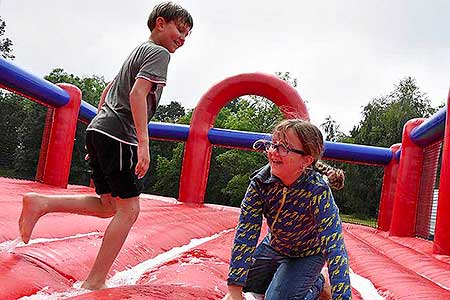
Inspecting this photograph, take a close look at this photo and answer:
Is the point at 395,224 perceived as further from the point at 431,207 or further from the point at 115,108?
the point at 115,108

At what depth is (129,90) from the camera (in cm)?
182

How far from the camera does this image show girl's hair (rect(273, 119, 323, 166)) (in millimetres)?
1571

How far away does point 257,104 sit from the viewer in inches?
1038

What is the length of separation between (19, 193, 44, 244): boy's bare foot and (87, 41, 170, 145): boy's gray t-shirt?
1.05 ft

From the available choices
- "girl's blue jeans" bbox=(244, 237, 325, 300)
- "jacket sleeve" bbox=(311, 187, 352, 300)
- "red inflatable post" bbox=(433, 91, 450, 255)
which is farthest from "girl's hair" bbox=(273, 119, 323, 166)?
"red inflatable post" bbox=(433, 91, 450, 255)

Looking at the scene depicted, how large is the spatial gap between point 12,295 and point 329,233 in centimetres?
90

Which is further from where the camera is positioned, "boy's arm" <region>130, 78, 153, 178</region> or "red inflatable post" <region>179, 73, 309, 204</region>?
"red inflatable post" <region>179, 73, 309, 204</region>

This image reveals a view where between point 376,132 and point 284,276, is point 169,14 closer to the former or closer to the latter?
point 284,276

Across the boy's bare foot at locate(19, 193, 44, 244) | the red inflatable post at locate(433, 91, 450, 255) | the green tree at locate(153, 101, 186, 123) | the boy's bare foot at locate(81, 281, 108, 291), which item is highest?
the green tree at locate(153, 101, 186, 123)

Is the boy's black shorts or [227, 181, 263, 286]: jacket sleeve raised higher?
the boy's black shorts

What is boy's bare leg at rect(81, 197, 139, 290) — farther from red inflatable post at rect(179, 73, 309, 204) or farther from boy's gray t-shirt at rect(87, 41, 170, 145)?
red inflatable post at rect(179, 73, 309, 204)

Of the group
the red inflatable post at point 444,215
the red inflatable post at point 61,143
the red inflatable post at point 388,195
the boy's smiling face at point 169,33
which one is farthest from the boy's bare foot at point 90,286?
the red inflatable post at point 388,195

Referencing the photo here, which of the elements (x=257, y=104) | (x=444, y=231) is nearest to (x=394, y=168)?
(x=444, y=231)

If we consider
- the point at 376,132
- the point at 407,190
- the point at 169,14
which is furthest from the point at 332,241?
the point at 376,132
